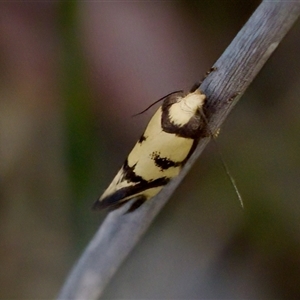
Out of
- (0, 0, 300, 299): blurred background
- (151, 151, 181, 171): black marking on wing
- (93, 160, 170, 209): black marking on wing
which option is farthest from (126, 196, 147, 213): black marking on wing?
(0, 0, 300, 299): blurred background

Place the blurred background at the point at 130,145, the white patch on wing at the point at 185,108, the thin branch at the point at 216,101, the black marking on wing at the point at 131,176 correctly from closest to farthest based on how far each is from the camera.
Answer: the thin branch at the point at 216,101, the white patch on wing at the point at 185,108, the black marking on wing at the point at 131,176, the blurred background at the point at 130,145

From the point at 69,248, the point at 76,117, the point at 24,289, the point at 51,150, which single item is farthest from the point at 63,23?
the point at 24,289

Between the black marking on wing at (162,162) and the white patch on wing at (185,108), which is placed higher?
the white patch on wing at (185,108)

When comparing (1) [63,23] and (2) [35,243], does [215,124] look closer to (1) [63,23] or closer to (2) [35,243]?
(1) [63,23]

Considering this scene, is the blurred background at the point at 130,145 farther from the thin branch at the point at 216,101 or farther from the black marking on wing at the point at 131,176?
the black marking on wing at the point at 131,176

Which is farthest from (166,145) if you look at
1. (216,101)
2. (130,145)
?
(130,145)

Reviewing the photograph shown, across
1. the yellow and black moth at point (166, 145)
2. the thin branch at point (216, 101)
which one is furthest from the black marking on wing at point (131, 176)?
the thin branch at point (216, 101)
